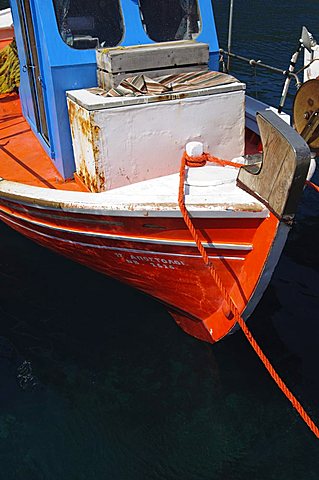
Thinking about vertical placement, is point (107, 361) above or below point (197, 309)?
below

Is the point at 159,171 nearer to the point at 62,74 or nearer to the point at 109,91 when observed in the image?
the point at 109,91

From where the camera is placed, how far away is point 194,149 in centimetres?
446

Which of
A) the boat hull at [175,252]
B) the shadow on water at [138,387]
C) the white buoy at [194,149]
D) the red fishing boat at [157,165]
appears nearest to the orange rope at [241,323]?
the red fishing boat at [157,165]

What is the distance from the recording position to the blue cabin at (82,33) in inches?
197

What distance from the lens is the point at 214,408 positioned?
500 cm

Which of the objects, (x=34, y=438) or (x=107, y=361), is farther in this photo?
A: (x=107, y=361)

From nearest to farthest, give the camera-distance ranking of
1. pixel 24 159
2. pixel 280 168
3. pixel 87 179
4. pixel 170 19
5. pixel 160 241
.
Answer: pixel 280 168
pixel 160 241
pixel 87 179
pixel 170 19
pixel 24 159

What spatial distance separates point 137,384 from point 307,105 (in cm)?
321

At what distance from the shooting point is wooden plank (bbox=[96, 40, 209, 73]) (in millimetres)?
4695

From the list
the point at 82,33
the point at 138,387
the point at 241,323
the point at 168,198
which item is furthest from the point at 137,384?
the point at 82,33

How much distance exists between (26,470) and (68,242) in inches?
84.8

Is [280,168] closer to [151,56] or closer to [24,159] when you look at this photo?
[151,56]

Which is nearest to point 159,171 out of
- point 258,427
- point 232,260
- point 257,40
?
point 232,260

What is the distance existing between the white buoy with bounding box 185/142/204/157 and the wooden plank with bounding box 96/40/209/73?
0.93 meters
